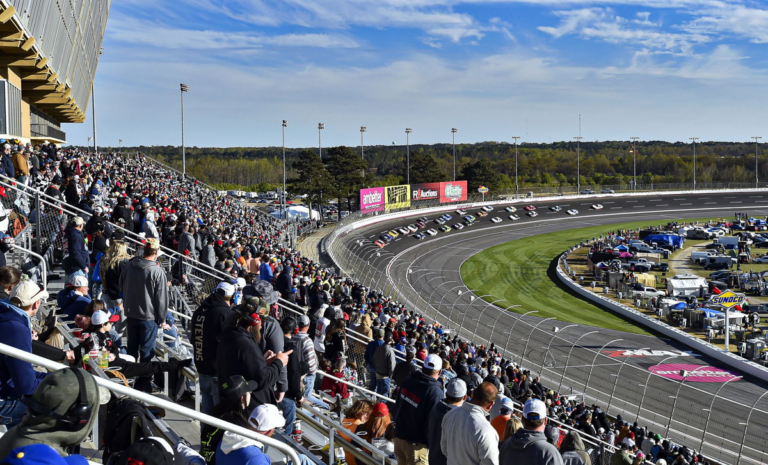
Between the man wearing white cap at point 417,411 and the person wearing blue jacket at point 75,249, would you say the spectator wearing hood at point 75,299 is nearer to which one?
the person wearing blue jacket at point 75,249

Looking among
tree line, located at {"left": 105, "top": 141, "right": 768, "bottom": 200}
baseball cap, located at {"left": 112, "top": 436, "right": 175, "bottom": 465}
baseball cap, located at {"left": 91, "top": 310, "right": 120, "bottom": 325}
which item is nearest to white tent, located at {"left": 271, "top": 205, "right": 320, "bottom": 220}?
tree line, located at {"left": 105, "top": 141, "right": 768, "bottom": 200}

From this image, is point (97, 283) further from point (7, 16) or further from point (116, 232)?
point (7, 16)

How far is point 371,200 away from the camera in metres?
69.4

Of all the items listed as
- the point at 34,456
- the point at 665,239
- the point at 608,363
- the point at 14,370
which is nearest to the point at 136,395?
the point at 34,456

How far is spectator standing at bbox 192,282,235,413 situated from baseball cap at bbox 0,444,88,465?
11.5 feet

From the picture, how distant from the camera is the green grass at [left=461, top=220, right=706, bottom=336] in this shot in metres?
38.5

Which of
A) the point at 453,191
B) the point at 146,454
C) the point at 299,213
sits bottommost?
the point at 299,213

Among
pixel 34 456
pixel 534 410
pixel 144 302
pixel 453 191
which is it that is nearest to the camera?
pixel 34 456

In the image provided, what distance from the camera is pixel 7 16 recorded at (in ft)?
58.3

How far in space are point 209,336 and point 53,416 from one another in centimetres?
355

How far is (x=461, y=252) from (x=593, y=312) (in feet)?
76.0

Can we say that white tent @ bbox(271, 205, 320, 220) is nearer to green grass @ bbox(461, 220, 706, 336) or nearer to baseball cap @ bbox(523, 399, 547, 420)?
green grass @ bbox(461, 220, 706, 336)

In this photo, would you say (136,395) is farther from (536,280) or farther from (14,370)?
(536,280)

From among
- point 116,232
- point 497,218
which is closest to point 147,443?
point 116,232
